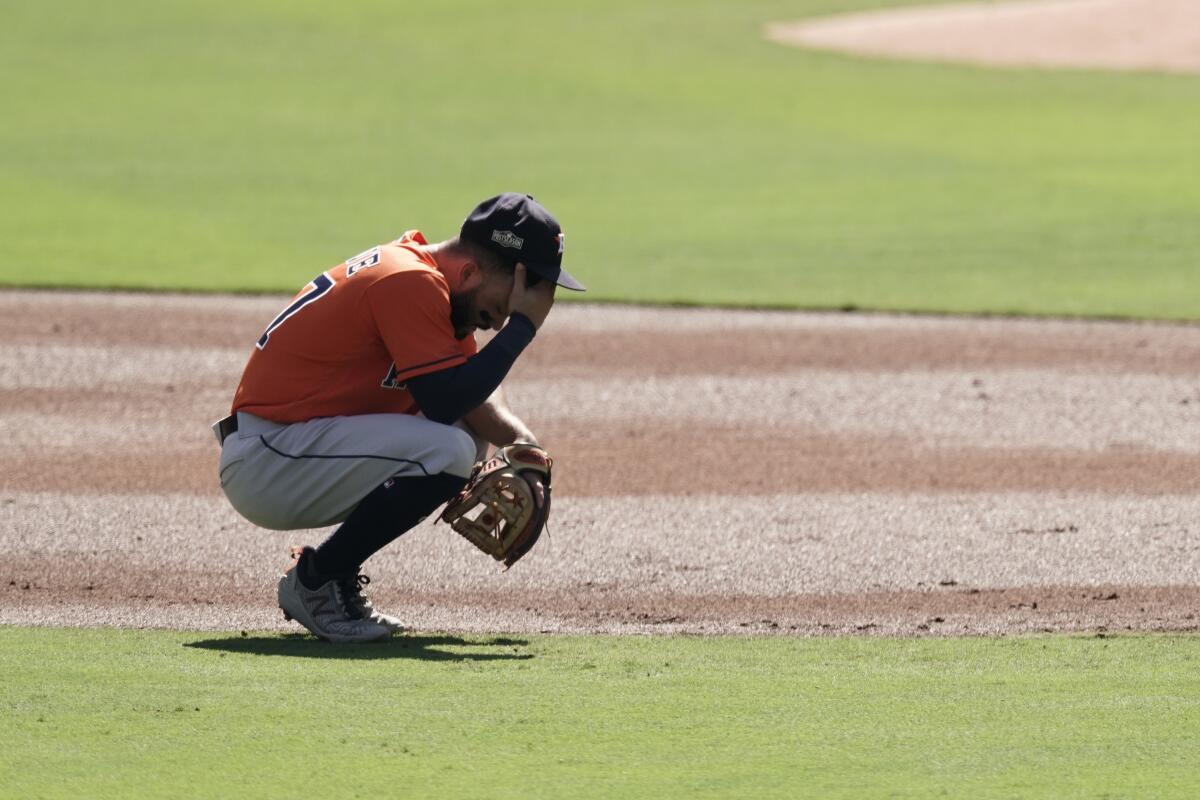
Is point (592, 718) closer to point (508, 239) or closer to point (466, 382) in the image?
point (466, 382)

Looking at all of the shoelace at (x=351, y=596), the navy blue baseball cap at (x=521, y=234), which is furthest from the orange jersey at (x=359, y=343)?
the shoelace at (x=351, y=596)

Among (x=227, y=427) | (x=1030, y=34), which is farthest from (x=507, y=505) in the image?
(x=1030, y=34)

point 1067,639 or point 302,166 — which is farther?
point 302,166

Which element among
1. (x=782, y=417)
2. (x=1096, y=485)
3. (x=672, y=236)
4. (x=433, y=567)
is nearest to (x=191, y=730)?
(x=433, y=567)

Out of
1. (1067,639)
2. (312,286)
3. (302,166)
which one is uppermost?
(312,286)

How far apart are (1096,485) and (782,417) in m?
2.14

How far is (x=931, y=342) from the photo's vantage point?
1250cm

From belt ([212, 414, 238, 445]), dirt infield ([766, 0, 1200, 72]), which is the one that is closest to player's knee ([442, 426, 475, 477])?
belt ([212, 414, 238, 445])

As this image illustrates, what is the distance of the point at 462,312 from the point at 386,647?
1.03m

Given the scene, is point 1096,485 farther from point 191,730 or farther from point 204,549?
point 191,730

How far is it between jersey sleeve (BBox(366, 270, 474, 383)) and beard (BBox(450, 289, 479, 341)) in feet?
0.46

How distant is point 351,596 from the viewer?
18.7 feet

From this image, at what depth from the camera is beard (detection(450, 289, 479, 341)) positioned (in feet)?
18.5

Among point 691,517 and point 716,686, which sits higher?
point 716,686
